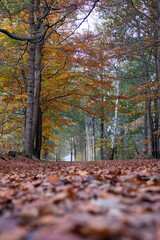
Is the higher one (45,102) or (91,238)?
(45,102)

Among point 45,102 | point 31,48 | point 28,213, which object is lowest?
point 28,213

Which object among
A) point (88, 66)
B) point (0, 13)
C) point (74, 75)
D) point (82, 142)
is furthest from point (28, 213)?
point (82, 142)

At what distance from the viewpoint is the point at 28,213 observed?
90 centimetres

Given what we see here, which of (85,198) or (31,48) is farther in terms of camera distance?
(31,48)

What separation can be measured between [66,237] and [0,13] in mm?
6583

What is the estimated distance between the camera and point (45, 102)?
1123 centimetres

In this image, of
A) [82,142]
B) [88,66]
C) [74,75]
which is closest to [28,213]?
[88,66]

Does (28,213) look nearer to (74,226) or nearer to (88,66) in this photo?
(74,226)

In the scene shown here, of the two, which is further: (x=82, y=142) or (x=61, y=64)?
(x=82, y=142)

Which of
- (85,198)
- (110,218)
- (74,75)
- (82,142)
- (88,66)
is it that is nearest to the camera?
(110,218)

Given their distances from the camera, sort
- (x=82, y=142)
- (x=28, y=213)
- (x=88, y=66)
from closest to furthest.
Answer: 1. (x=28, y=213)
2. (x=88, y=66)
3. (x=82, y=142)

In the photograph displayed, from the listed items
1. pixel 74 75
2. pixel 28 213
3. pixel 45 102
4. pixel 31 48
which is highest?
pixel 31 48

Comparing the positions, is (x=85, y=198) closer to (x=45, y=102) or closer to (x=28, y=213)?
(x=28, y=213)

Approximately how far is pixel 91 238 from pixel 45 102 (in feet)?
35.6
